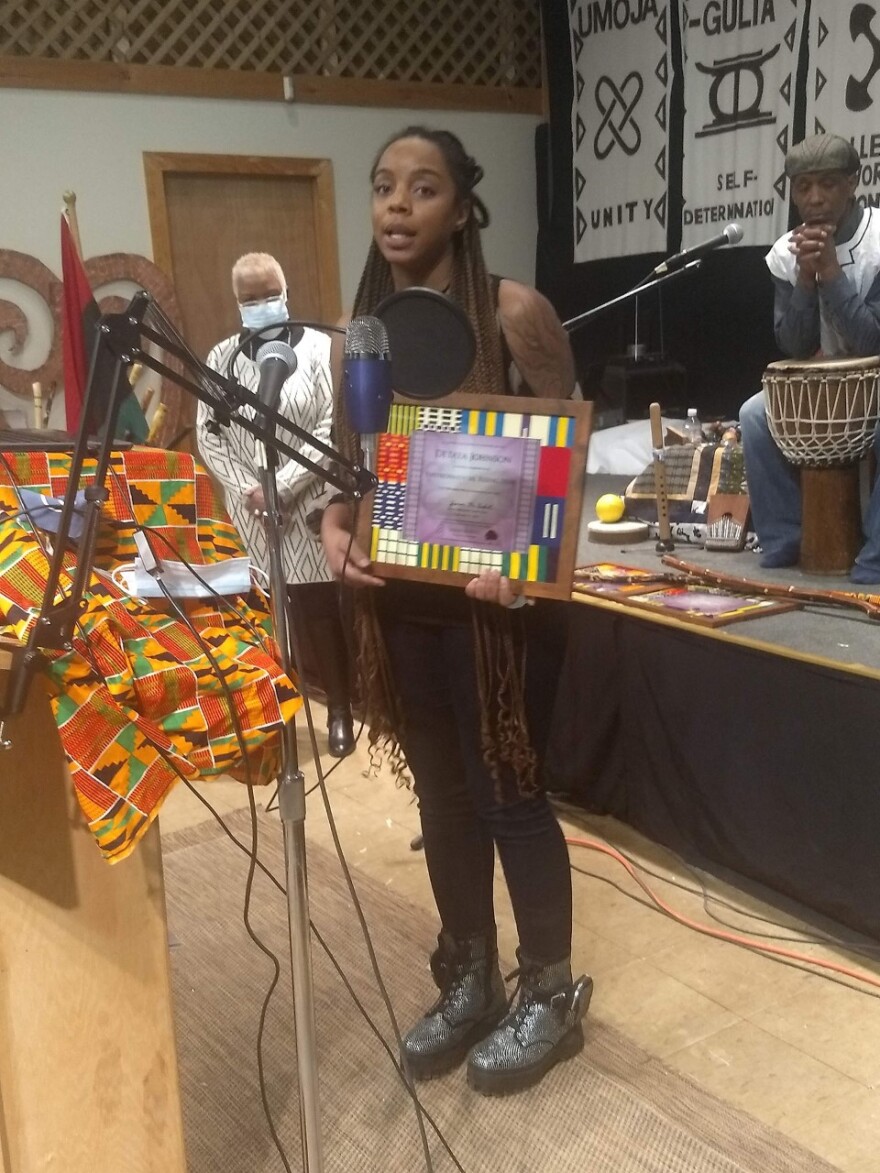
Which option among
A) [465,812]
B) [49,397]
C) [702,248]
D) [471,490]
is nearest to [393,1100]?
[465,812]

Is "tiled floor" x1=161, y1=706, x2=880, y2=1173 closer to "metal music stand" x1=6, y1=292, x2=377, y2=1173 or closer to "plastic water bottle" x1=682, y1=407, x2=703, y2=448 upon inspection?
"metal music stand" x1=6, y1=292, x2=377, y2=1173

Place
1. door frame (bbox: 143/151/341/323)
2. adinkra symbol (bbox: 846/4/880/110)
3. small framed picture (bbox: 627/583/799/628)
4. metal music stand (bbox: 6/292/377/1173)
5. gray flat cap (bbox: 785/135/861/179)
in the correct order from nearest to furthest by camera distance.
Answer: metal music stand (bbox: 6/292/377/1173)
small framed picture (bbox: 627/583/799/628)
gray flat cap (bbox: 785/135/861/179)
adinkra symbol (bbox: 846/4/880/110)
door frame (bbox: 143/151/341/323)

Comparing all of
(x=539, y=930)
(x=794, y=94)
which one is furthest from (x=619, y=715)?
(x=794, y=94)

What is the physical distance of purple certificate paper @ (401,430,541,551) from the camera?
1173mm

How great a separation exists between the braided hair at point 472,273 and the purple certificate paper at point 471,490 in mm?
75

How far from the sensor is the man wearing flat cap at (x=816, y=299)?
2.09 metres

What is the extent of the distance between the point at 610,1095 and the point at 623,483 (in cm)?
216

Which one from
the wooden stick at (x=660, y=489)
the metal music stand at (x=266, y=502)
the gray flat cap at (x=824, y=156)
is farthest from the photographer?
the wooden stick at (x=660, y=489)

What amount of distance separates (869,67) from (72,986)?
3.27m

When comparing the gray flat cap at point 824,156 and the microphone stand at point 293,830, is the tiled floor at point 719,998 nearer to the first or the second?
the microphone stand at point 293,830

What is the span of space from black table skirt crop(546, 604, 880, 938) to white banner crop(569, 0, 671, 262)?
8.00 ft

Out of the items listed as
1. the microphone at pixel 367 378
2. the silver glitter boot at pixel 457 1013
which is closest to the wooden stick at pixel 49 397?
the silver glitter boot at pixel 457 1013

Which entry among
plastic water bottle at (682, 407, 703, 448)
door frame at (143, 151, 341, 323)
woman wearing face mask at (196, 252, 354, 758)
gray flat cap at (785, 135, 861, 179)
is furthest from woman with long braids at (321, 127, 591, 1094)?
door frame at (143, 151, 341, 323)

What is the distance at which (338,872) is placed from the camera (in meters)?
2.00
